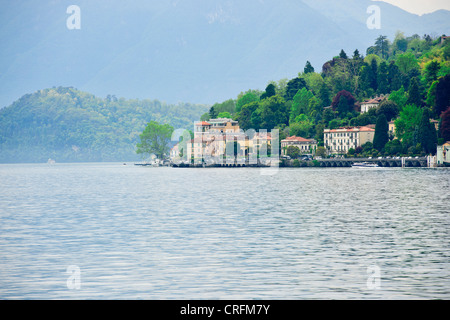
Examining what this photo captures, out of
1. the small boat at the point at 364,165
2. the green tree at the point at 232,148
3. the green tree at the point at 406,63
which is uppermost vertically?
the green tree at the point at 406,63

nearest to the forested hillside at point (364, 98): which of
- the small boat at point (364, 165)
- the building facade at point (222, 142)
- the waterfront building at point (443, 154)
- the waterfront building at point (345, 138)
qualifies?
the waterfront building at point (345, 138)

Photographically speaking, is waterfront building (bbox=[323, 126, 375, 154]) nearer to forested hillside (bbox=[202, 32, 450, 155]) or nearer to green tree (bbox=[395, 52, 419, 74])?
forested hillside (bbox=[202, 32, 450, 155])

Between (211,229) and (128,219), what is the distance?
7510mm

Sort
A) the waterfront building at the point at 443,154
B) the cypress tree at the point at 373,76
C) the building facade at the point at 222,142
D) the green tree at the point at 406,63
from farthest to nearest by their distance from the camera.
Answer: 1. the green tree at the point at 406,63
2. the cypress tree at the point at 373,76
3. the building facade at the point at 222,142
4. the waterfront building at the point at 443,154

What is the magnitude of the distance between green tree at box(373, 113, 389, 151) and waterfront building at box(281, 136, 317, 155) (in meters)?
22.6

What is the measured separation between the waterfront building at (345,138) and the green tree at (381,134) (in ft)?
28.5

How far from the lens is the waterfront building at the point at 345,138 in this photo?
153m

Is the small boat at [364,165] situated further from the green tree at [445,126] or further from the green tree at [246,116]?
the green tree at [246,116]

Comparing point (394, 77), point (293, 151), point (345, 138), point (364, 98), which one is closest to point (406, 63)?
point (394, 77)

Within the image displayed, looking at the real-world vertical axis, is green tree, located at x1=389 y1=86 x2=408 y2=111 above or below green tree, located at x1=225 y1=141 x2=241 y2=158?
above

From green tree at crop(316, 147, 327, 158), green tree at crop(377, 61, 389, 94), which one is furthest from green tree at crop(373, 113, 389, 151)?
green tree at crop(377, 61, 389, 94)

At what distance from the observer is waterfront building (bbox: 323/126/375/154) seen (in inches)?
6033
